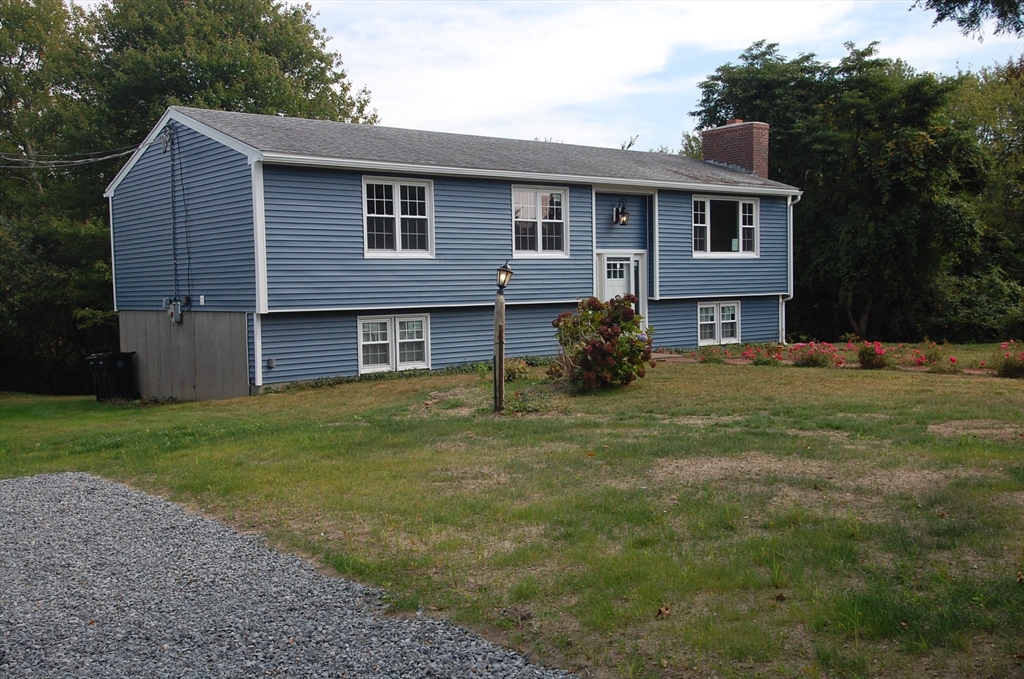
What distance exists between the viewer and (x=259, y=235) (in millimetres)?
16344

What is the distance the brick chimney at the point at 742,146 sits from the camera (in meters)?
26.3

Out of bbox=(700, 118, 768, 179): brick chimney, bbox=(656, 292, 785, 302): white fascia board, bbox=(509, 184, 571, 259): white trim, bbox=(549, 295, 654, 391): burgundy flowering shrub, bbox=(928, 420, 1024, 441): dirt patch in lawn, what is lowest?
bbox=(928, 420, 1024, 441): dirt patch in lawn

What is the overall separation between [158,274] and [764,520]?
57.1ft

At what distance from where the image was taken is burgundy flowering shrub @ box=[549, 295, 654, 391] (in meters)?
13.3

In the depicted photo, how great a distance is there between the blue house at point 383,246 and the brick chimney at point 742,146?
2.12 m

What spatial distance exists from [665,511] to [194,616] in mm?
3313

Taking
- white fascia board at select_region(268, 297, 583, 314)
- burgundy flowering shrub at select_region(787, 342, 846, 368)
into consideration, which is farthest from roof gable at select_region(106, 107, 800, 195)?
burgundy flowering shrub at select_region(787, 342, 846, 368)

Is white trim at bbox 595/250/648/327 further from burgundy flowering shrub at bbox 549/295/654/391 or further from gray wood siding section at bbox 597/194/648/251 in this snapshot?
burgundy flowering shrub at bbox 549/295/654/391

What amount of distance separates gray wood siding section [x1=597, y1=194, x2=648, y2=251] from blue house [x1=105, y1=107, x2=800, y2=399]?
0.04 m

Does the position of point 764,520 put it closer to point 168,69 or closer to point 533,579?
point 533,579

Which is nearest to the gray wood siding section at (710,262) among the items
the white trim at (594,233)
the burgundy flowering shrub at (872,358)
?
the white trim at (594,233)

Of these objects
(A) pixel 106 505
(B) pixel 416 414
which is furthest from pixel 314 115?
(A) pixel 106 505

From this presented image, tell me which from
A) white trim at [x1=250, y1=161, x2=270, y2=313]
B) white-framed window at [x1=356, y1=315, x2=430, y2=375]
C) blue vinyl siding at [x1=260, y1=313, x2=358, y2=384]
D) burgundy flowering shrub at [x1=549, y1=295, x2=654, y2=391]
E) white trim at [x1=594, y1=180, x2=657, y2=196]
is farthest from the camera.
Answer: white trim at [x1=594, y1=180, x2=657, y2=196]

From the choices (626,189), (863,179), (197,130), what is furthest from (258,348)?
(863,179)
